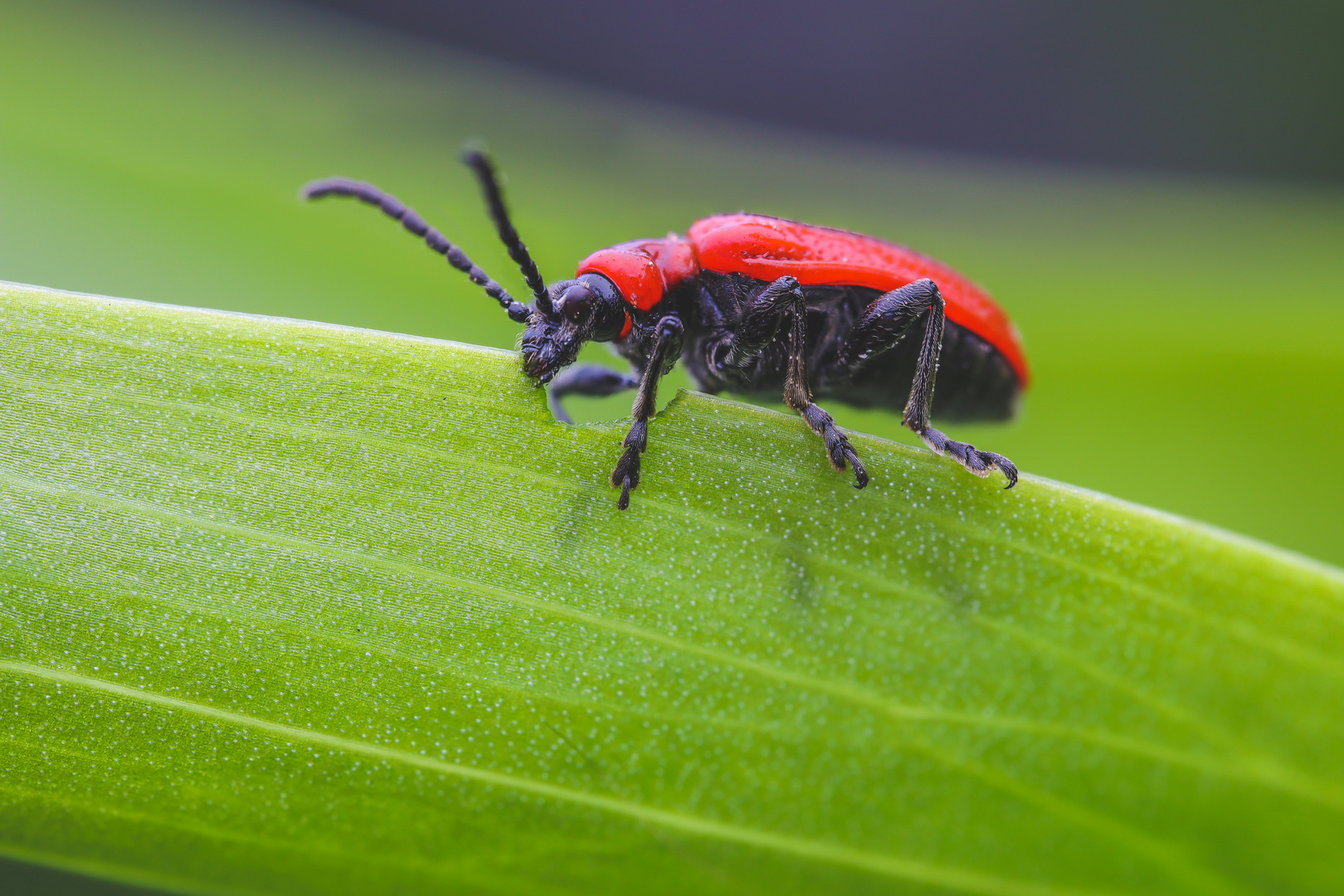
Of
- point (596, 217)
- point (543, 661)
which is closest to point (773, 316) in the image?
point (543, 661)

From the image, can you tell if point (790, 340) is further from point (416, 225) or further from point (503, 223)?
point (416, 225)

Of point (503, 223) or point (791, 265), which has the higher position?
point (791, 265)

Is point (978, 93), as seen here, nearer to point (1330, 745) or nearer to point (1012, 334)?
point (1012, 334)

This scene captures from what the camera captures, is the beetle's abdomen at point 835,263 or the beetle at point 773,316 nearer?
the beetle at point 773,316

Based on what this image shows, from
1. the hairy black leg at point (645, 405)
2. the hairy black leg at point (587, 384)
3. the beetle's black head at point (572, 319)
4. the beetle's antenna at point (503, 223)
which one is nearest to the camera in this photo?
the hairy black leg at point (645, 405)

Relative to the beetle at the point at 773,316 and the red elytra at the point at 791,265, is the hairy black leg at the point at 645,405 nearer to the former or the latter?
the beetle at the point at 773,316

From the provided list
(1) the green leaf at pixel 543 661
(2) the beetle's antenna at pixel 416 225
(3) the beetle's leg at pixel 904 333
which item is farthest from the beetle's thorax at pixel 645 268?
(1) the green leaf at pixel 543 661

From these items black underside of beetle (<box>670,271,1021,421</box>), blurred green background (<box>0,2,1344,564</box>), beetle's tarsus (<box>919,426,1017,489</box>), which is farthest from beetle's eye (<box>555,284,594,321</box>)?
beetle's tarsus (<box>919,426,1017,489</box>)
